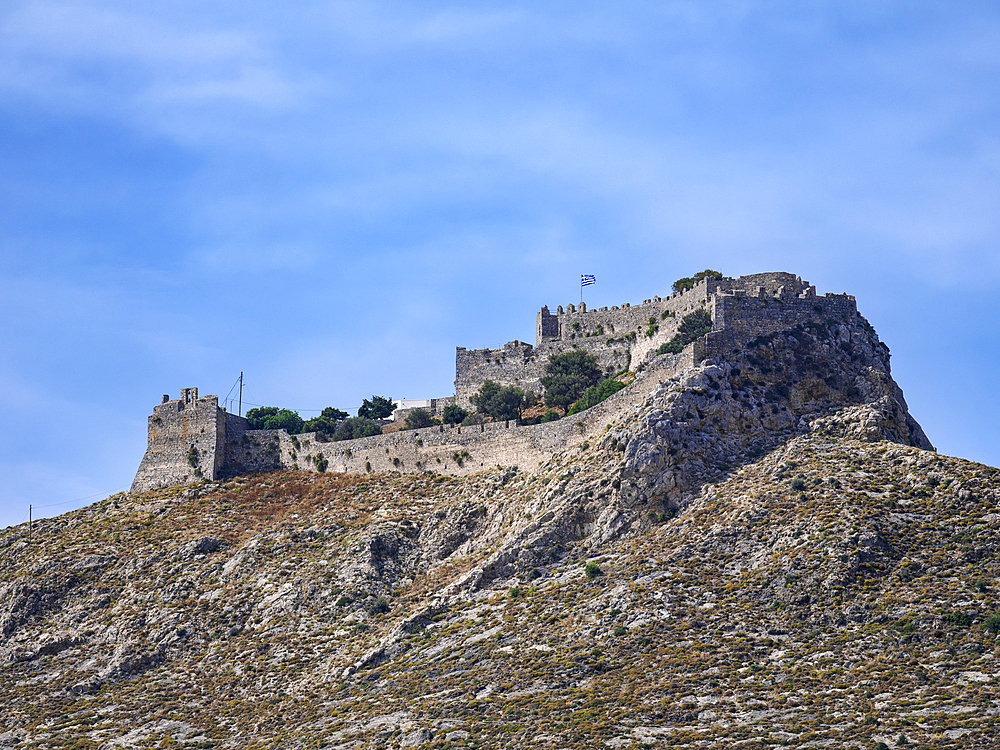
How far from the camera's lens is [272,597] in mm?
64500

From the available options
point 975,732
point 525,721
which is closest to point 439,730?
point 525,721

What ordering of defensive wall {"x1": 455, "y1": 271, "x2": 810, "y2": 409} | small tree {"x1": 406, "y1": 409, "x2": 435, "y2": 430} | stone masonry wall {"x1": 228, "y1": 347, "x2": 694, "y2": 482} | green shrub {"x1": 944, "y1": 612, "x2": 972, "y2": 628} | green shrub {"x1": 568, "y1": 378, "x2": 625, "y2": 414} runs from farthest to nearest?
small tree {"x1": 406, "y1": 409, "x2": 435, "y2": 430}, defensive wall {"x1": 455, "y1": 271, "x2": 810, "y2": 409}, green shrub {"x1": 568, "y1": 378, "x2": 625, "y2": 414}, stone masonry wall {"x1": 228, "y1": 347, "x2": 694, "y2": 482}, green shrub {"x1": 944, "y1": 612, "x2": 972, "y2": 628}

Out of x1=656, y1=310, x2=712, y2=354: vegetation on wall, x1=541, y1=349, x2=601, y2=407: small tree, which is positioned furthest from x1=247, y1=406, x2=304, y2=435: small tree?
x1=656, y1=310, x2=712, y2=354: vegetation on wall

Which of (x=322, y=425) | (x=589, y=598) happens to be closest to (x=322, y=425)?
(x=322, y=425)

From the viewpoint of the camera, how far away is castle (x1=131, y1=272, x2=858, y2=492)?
68000 millimetres

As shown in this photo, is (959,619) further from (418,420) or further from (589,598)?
(418,420)

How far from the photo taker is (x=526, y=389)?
82562mm

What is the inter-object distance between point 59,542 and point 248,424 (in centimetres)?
1422

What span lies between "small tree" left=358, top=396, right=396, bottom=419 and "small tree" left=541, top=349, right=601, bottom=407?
16.0 meters

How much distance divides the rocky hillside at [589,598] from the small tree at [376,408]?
63.4ft

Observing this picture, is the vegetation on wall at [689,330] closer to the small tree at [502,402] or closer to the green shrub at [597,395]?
the green shrub at [597,395]

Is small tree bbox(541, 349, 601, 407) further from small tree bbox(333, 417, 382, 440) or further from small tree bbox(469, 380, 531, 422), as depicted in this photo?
small tree bbox(333, 417, 382, 440)

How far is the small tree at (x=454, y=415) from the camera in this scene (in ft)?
265

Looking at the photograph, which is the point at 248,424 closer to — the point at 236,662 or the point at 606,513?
the point at 236,662
